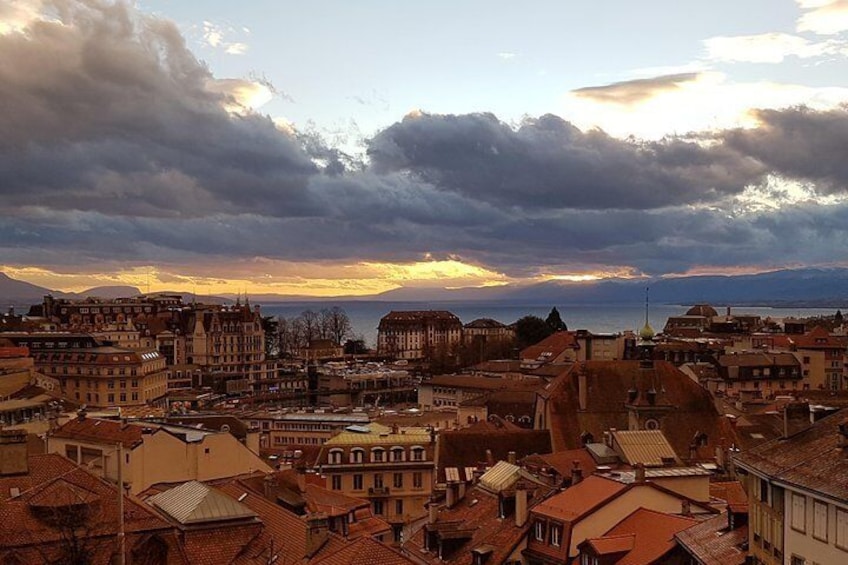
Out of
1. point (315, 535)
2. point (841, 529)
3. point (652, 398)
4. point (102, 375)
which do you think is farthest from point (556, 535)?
point (102, 375)

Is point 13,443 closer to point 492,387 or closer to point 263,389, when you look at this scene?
point 492,387

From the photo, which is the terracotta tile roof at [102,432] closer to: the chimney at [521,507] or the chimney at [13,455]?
the chimney at [13,455]

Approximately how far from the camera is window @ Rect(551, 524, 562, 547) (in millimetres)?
34438

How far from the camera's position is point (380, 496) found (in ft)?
209

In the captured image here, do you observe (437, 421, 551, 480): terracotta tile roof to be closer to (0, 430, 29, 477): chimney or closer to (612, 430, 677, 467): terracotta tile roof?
(612, 430, 677, 467): terracotta tile roof

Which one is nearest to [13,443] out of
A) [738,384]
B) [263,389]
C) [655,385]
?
[655,385]

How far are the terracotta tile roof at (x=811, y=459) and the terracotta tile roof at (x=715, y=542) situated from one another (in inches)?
101

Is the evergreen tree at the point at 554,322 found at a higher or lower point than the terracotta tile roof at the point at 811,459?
lower

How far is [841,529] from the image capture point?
22.8 m

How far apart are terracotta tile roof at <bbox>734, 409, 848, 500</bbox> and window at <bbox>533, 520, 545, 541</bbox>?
906 cm

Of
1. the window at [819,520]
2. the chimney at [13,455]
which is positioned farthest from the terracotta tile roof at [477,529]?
the chimney at [13,455]

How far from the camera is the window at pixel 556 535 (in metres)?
34.4

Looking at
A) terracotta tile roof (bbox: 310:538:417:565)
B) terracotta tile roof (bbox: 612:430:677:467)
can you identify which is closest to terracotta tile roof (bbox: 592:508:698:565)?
terracotta tile roof (bbox: 310:538:417:565)

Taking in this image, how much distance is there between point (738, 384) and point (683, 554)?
89093 millimetres
